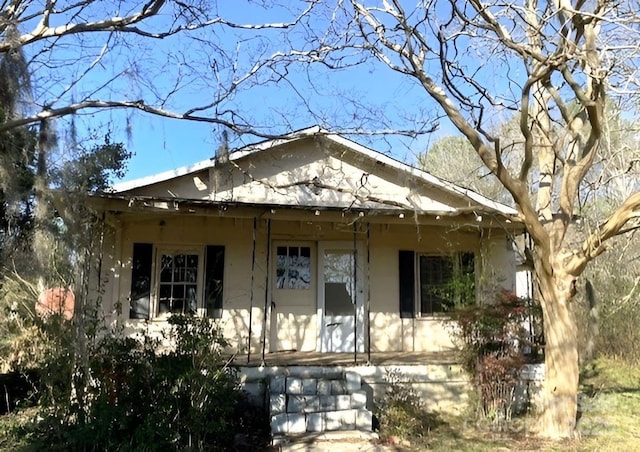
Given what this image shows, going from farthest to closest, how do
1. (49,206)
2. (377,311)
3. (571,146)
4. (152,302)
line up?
(377,311)
(152,302)
(571,146)
(49,206)

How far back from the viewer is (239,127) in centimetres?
750

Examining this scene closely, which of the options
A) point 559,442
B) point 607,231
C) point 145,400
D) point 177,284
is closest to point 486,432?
point 559,442

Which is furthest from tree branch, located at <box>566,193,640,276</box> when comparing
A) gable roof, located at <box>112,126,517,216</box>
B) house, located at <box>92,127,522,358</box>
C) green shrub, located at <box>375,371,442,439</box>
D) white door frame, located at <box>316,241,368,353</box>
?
white door frame, located at <box>316,241,368,353</box>

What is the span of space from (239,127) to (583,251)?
17.1 ft

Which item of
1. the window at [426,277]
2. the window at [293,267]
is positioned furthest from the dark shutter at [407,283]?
the window at [293,267]

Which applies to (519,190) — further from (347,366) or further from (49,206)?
(49,206)

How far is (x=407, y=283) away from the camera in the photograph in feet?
37.1

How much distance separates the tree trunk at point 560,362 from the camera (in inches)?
307

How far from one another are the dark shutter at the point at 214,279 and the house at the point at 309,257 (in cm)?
2

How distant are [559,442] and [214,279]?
21.6ft

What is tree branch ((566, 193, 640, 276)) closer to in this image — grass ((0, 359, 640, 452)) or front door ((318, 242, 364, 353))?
grass ((0, 359, 640, 452))

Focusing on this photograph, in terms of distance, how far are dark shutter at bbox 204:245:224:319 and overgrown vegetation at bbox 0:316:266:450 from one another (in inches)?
144

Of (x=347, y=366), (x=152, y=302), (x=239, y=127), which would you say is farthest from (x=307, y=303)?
(x=239, y=127)

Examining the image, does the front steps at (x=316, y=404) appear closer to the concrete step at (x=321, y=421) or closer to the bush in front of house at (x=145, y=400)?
the concrete step at (x=321, y=421)
